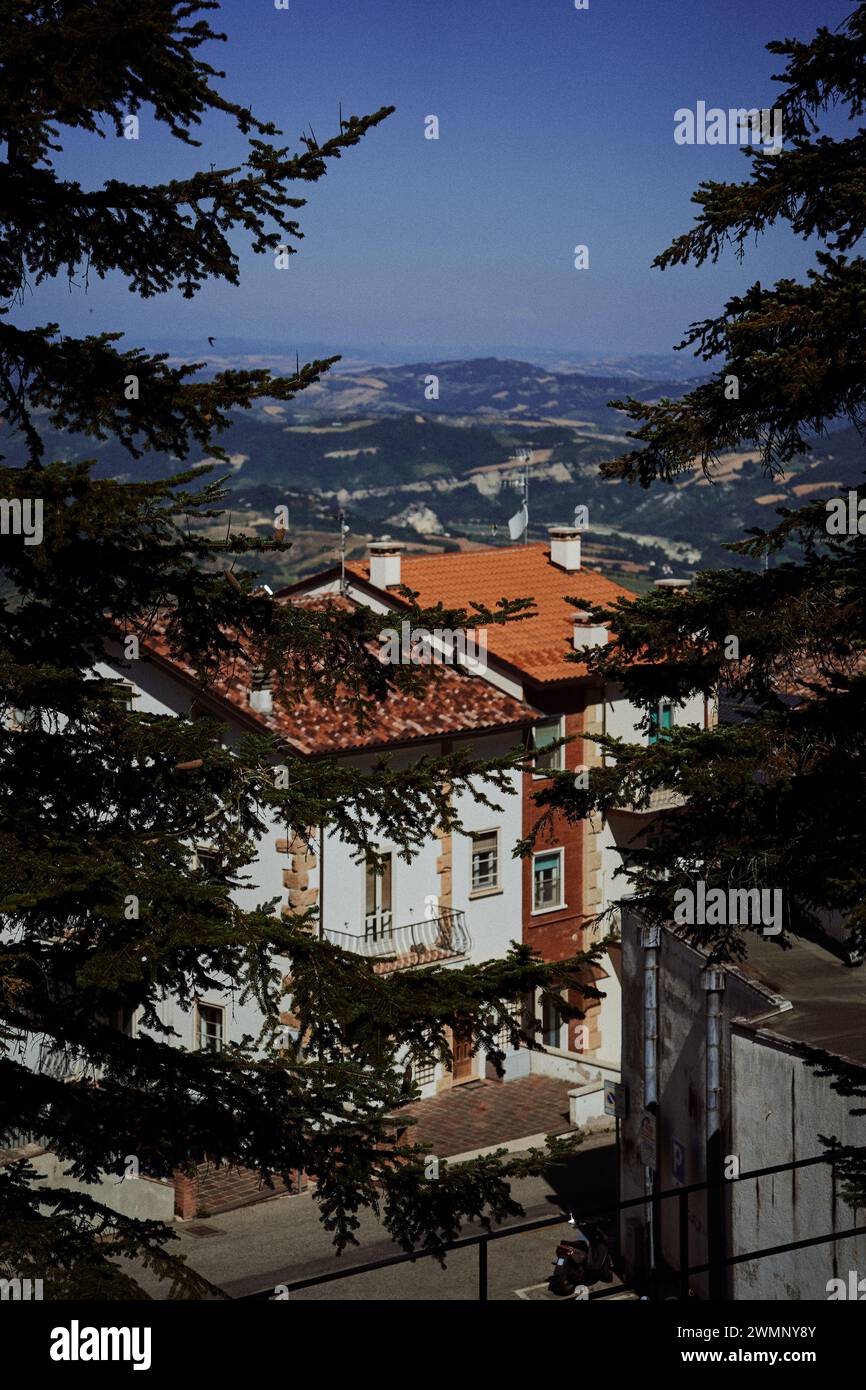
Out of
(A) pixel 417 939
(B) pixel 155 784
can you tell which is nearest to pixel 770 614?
(B) pixel 155 784

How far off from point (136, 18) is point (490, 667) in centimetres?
3439

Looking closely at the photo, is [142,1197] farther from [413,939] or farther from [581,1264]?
[581,1264]

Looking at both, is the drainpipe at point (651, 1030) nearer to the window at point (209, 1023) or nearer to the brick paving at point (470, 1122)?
the brick paving at point (470, 1122)

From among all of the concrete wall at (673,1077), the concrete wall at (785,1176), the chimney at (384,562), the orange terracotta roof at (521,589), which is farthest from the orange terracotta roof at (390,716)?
the concrete wall at (785,1176)

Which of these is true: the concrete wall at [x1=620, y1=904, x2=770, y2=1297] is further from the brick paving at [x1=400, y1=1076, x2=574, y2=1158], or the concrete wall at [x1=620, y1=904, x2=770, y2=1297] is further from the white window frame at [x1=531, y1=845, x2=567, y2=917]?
the white window frame at [x1=531, y1=845, x2=567, y2=917]

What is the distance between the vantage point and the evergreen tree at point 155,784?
9805mm

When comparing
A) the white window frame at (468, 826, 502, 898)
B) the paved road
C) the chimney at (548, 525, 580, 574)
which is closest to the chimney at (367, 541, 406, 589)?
the chimney at (548, 525, 580, 574)

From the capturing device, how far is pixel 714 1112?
22922mm

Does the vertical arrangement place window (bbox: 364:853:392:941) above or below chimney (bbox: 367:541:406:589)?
below

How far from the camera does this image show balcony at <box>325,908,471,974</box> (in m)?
38.2

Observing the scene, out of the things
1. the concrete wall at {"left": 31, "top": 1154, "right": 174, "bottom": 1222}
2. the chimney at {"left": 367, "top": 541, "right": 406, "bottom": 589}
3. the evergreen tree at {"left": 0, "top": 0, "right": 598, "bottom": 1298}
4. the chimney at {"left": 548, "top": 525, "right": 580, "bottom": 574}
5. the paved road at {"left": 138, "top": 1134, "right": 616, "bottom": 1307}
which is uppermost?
the chimney at {"left": 548, "top": 525, "right": 580, "bottom": 574}

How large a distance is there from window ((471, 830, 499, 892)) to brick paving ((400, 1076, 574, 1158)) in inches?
191
